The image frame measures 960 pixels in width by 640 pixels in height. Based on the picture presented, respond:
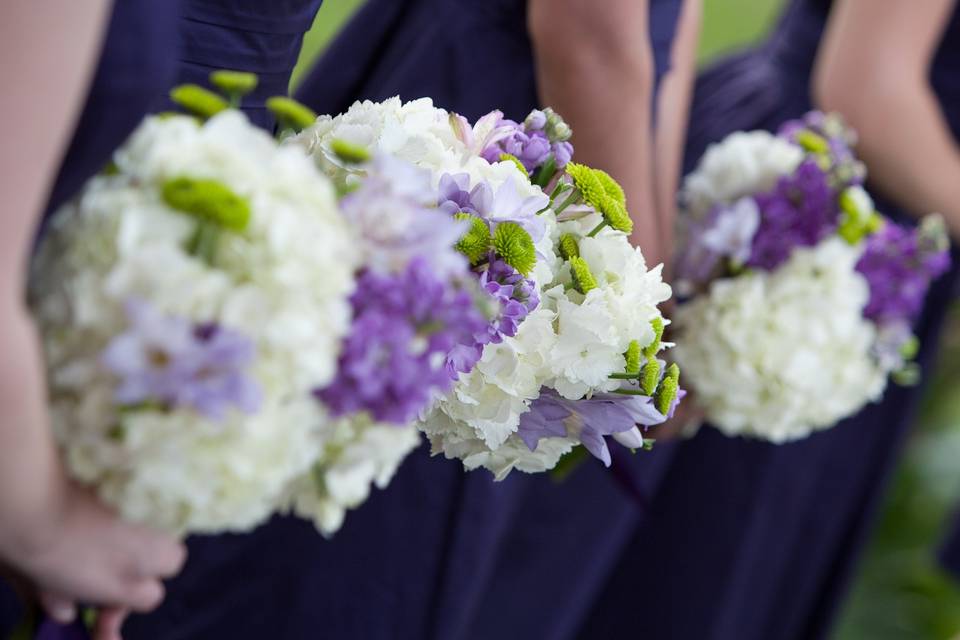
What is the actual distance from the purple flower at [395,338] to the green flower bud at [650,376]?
0.76 ft

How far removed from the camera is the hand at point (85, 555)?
57cm

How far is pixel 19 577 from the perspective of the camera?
62cm

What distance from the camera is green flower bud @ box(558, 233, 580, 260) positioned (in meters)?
0.81

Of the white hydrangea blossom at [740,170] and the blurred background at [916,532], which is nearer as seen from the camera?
the white hydrangea blossom at [740,170]

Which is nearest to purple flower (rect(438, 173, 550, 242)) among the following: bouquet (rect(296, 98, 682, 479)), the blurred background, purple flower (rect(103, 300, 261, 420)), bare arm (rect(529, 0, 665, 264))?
bouquet (rect(296, 98, 682, 479))

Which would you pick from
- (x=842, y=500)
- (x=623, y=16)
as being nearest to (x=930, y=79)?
(x=842, y=500)

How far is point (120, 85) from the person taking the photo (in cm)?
63

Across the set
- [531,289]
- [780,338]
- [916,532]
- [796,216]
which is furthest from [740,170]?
[916,532]

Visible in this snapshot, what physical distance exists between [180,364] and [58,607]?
0.21 metres

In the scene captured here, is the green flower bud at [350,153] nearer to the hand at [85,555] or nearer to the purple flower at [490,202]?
the purple flower at [490,202]

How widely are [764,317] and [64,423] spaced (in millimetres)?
813

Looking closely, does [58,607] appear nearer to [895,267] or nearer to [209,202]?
[209,202]

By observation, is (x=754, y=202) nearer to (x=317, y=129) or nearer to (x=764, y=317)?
(x=764, y=317)

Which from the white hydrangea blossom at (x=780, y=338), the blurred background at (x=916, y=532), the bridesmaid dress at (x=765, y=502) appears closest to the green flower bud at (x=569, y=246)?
the white hydrangea blossom at (x=780, y=338)
